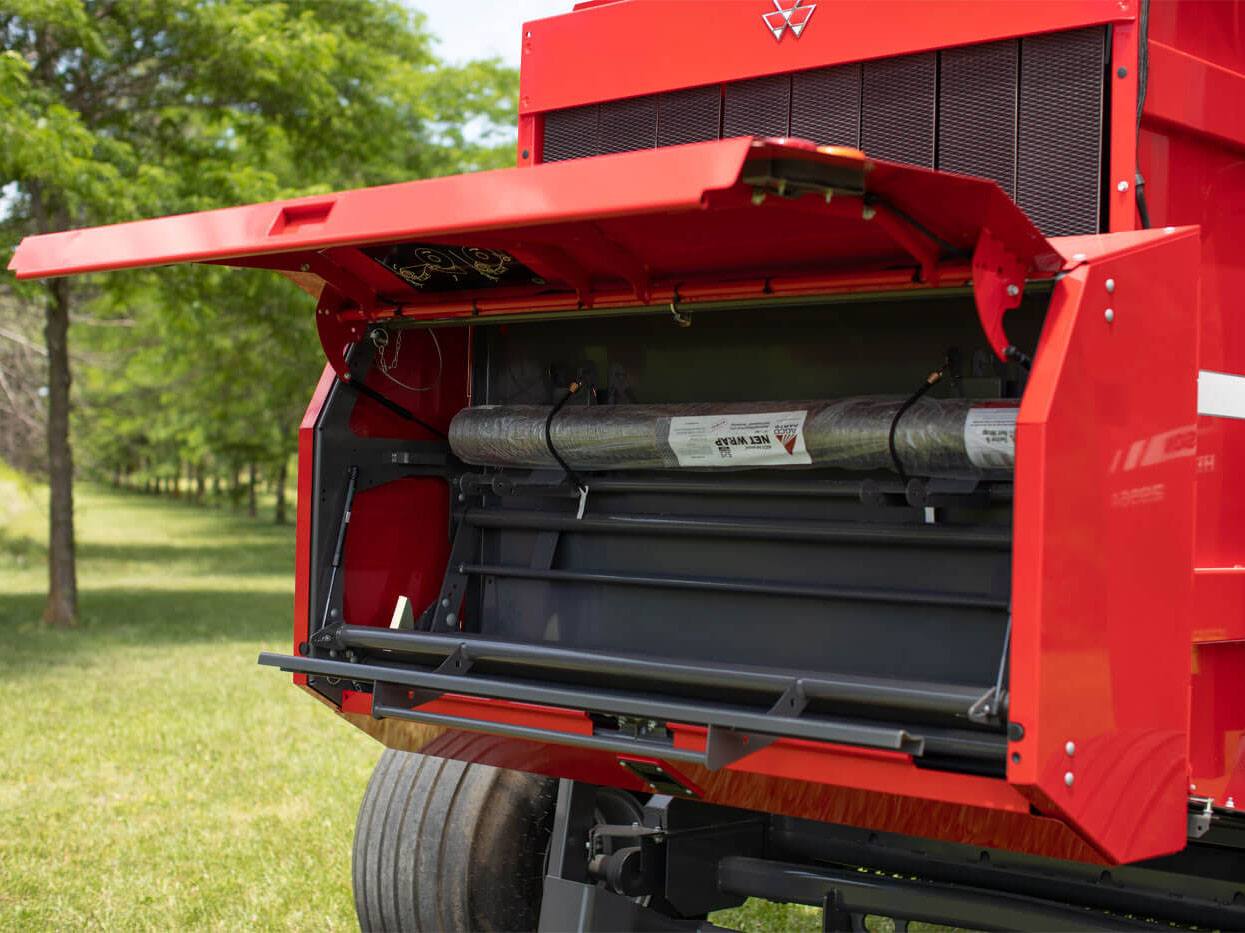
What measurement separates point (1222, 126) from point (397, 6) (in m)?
15.6

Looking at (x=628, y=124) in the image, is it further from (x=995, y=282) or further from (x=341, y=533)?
(x=995, y=282)

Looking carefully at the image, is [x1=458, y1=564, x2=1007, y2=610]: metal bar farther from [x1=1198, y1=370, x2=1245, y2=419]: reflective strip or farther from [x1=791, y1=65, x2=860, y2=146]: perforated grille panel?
[x1=791, y1=65, x2=860, y2=146]: perforated grille panel

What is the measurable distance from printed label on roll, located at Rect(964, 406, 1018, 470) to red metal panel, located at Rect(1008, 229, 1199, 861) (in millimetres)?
327

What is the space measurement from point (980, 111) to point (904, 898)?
1922mm

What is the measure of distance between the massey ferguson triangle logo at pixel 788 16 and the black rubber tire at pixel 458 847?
226 centimetres

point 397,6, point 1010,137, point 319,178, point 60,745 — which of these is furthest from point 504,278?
point 397,6

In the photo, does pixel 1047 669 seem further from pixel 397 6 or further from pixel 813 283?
pixel 397 6

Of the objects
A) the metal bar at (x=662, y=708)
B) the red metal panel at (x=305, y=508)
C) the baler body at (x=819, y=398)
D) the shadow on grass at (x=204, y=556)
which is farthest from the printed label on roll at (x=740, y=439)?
the shadow on grass at (x=204, y=556)

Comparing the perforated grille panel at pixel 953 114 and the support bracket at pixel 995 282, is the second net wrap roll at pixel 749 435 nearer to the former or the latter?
the support bracket at pixel 995 282

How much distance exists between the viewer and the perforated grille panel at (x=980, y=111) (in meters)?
3.50

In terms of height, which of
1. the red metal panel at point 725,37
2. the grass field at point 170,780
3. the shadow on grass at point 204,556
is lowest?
the grass field at point 170,780

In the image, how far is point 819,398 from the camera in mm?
3746

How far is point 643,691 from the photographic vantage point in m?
3.63

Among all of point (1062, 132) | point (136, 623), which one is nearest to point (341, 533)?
point (1062, 132)
